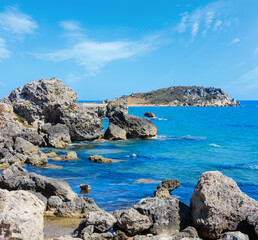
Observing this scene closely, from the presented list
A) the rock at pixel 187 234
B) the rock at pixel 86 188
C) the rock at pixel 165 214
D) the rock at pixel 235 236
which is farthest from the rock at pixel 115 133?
the rock at pixel 235 236

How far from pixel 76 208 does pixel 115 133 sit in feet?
121

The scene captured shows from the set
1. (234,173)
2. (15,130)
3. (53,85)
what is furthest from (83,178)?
(53,85)

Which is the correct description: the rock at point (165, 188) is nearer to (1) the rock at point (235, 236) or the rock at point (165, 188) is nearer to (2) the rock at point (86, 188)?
(2) the rock at point (86, 188)

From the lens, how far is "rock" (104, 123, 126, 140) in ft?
177

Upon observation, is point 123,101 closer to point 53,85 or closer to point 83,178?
point 53,85

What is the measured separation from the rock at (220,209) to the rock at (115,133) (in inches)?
1584

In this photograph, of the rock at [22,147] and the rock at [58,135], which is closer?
the rock at [22,147]

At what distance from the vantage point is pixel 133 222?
44.2 feet

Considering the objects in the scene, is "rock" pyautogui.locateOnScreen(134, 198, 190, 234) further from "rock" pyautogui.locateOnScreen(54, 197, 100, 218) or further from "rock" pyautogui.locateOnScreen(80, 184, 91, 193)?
"rock" pyautogui.locateOnScreen(80, 184, 91, 193)

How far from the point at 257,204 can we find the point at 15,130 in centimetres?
3990

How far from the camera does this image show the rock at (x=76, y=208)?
16.7m

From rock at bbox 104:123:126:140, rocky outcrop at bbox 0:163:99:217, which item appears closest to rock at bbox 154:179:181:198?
rocky outcrop at bbox 0:163:99:217

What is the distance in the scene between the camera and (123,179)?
89.5 feet

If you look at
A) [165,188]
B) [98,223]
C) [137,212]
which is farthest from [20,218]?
[165,188]
